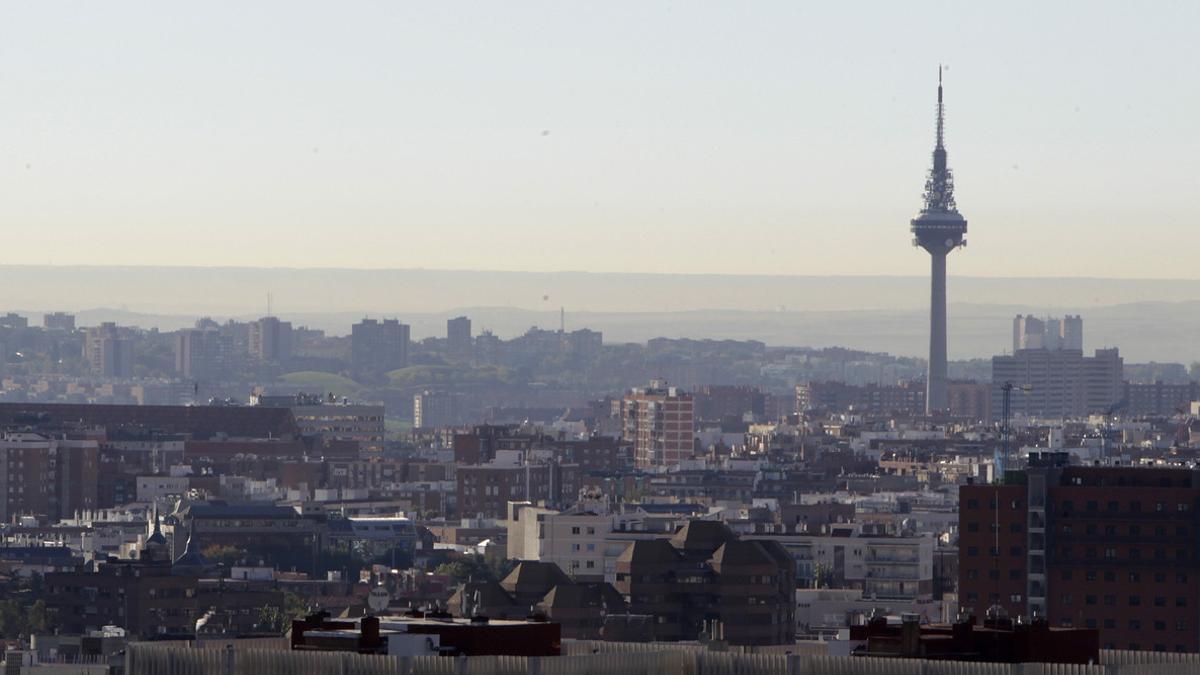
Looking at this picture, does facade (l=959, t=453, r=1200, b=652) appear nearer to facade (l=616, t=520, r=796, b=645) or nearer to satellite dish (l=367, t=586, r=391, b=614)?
facade (l=616, t=520, r=796, b=645)

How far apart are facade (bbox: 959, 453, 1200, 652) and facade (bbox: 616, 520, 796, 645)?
656 centimetres

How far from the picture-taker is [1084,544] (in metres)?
91.6

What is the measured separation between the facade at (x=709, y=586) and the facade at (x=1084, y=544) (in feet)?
21.5

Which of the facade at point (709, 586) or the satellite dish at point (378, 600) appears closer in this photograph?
the facade at point (709, 586)

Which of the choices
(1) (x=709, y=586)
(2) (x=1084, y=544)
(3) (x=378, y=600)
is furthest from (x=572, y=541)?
(2) (x=1084, y=544)

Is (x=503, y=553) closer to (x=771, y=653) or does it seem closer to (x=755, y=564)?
(x=755, y=564)

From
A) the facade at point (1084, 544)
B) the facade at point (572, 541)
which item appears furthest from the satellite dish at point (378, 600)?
the facade at point (1084, 544)

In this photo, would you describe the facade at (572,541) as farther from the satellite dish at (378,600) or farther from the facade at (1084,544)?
the facade at (1084,544)

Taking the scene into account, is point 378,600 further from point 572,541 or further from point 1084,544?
point 572,541

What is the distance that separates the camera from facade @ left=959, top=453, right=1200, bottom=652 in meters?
90.0

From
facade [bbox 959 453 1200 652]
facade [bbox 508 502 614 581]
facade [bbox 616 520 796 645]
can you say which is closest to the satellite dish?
facade [bbox 616 520 796 645]

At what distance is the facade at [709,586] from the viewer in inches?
3878

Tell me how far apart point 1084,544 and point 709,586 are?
38.2ft

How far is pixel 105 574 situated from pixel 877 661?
8264 centimetres
